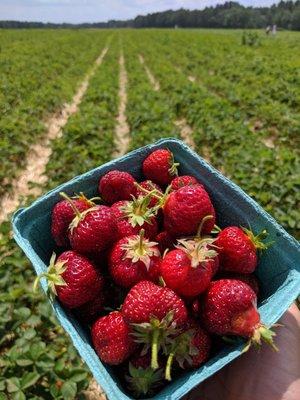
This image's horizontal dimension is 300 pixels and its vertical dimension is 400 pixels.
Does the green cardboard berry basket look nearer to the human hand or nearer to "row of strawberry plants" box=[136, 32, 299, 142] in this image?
the human hand

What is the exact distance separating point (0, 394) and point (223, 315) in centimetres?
199

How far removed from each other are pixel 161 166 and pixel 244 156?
5135mm

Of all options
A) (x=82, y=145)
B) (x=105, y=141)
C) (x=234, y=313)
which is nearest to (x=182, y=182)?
(x=234, y=313)

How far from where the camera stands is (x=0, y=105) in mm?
10789

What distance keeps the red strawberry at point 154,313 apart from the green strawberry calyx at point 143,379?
9cm

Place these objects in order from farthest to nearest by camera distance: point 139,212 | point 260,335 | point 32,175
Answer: point 32,175 < point 139,212 < point 260,335

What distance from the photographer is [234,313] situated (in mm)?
1472

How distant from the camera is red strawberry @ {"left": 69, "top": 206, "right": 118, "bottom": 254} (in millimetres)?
1579

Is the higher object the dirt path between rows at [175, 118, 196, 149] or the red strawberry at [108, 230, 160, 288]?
the red strawberry at [108, 230, 160, 288]

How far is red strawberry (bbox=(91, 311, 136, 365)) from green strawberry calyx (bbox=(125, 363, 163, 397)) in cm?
5

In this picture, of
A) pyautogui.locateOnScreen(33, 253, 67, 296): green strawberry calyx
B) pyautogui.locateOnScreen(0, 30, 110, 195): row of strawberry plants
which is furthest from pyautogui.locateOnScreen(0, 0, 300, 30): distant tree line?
pyautogui.locateOnScreen(33, 253, 67, 296): green strawberry calyx

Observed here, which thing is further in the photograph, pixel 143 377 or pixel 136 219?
pixel 136 219

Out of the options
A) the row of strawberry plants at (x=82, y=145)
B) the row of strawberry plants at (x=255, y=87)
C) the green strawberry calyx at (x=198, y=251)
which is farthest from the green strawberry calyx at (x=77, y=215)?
the row of strawberry plants at (x=255, y=87)

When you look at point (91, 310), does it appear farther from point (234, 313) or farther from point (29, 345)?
point (29, 345)
